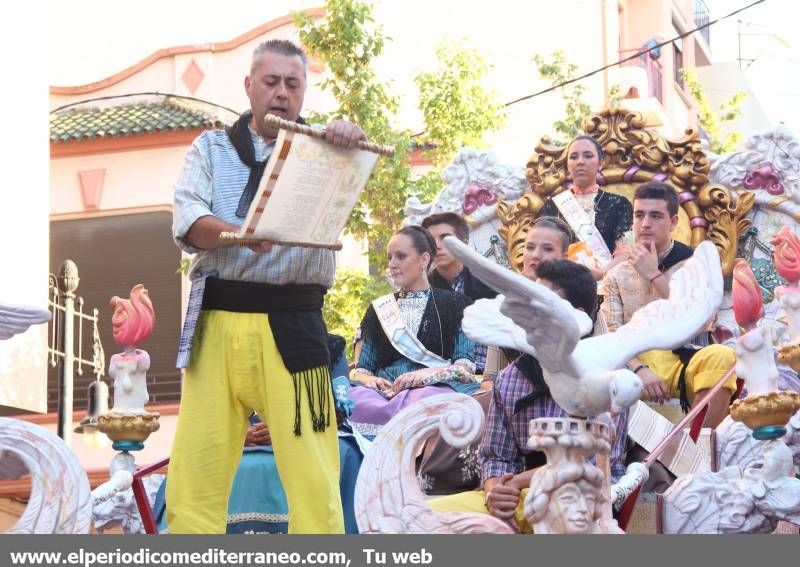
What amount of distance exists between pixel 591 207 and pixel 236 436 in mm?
3913

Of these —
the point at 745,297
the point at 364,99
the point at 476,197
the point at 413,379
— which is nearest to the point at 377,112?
the point at 364,99

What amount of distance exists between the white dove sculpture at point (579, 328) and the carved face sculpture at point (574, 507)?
24 centimetres

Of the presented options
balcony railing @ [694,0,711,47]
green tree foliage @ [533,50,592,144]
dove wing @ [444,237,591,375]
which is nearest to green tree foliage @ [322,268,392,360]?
green tree foliage @ [533,50,592,144]

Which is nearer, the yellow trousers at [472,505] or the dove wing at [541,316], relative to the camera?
the dove wing at [541,316]

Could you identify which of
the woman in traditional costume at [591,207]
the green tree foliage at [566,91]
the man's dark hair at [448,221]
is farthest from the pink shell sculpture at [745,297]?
the green tree foliage at [566,91]

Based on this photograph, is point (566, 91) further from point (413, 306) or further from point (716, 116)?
point (413, 306)

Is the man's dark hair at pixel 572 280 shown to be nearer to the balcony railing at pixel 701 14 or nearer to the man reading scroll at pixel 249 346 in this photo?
the man reading scroll at pixel 249 346

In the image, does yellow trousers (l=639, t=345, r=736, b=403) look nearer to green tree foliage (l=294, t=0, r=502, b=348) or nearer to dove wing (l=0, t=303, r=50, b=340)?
dove wing (l=0, t=303, r=50, b=340)

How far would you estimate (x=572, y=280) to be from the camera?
5.52 meters

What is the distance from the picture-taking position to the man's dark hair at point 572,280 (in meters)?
5.52

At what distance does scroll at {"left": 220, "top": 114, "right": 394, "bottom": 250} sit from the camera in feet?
16.0

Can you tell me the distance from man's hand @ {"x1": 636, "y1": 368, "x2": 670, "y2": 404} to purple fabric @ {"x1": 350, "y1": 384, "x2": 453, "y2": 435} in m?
0.80

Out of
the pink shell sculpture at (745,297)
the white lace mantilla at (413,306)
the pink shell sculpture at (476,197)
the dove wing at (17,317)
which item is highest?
the pink shell sculpture at (476,197)
